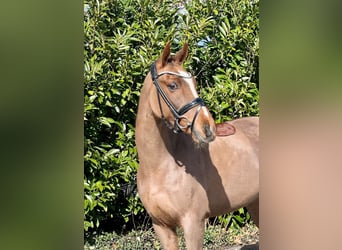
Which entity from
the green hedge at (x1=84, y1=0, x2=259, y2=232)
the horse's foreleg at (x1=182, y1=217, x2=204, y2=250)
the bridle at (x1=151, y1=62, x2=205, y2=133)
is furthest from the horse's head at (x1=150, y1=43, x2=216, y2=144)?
the green hedge at (x1=84, y1=0, x2=259, y2=232)

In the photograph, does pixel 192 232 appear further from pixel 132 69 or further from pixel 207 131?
pixel 132 69

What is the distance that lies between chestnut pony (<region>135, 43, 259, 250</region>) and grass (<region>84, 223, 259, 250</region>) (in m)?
1.28

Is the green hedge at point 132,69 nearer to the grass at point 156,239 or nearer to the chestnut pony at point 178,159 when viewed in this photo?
the grass at point 156,239

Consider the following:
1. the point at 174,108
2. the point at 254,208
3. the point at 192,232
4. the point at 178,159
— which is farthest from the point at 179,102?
the point at 254,208

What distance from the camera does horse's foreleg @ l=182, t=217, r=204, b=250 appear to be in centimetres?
238

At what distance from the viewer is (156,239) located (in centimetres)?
389

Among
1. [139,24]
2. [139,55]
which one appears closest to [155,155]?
[139,55]

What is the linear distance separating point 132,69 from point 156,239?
143cm

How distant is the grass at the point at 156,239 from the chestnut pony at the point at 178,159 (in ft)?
4.20

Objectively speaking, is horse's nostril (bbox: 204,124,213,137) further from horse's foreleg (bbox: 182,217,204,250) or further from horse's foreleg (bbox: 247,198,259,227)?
horse's foreleg (bbox: 247,198,259,227)
